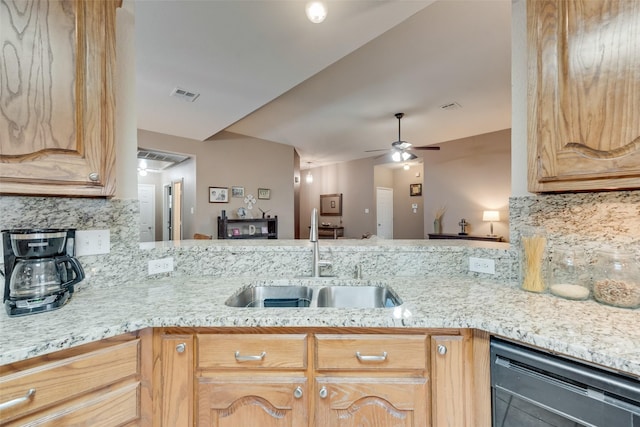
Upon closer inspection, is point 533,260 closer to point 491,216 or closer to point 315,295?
point 315,295

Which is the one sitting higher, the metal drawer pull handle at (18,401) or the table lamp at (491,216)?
the table lamp at (491,216)

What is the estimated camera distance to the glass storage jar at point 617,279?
40.9 inches

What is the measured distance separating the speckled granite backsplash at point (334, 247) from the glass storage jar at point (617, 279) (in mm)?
60

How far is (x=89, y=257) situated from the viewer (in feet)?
4.32

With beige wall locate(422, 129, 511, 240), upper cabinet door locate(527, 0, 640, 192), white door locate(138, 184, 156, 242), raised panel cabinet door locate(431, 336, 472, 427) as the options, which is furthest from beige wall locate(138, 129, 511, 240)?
raised panel cabinet door locate(431, 336, 472, 427)

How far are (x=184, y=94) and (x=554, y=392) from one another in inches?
155

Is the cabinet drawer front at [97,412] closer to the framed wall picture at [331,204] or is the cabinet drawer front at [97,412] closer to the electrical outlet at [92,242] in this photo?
the electrical outlet at [92,242]

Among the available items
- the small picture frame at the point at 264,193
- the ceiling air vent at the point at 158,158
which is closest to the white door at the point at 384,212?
the small picture frame at the point at 264,193

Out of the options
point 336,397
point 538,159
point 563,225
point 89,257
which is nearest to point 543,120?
point 538,159

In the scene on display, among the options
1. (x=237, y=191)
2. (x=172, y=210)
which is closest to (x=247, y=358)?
(x=237, y=191)

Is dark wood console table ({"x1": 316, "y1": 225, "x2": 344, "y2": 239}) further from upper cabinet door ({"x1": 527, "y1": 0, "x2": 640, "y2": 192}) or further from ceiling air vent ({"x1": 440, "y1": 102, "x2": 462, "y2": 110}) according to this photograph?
upper cabinet door ({"x1": 527, "y1": 0, "x2": 640, "y2": 192})

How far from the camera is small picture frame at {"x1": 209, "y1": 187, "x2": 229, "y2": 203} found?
561 cm

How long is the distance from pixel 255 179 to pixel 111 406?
5446 millimetres

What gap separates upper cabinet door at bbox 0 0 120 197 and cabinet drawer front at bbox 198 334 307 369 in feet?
2.34
